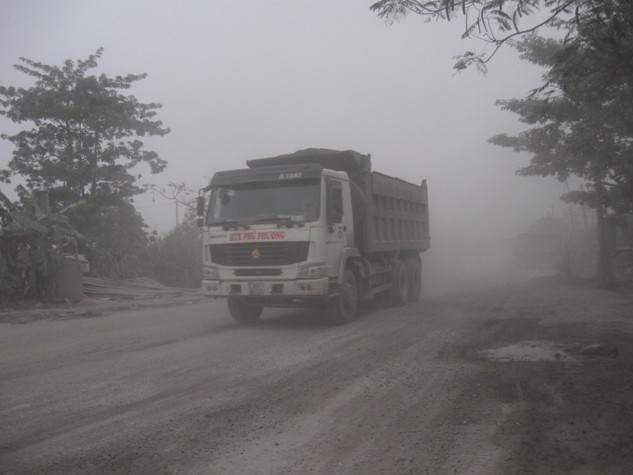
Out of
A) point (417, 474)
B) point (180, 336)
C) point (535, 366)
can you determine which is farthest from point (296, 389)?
point (180, 336)

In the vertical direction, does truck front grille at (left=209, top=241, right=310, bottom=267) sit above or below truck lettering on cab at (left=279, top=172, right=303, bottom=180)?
below

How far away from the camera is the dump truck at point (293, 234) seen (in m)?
9.10

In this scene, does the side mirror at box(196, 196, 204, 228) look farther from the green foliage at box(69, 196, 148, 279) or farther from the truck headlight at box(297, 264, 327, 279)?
the green foliage at box(69, 196, 148, 279)

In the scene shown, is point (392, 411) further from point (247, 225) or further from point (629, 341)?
point (247, 225)

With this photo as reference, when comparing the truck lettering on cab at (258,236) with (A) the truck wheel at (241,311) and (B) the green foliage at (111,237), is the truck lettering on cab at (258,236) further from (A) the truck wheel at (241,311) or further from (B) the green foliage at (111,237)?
(B) the green foliage at (111,237)

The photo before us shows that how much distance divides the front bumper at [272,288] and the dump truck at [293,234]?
0.02 meters

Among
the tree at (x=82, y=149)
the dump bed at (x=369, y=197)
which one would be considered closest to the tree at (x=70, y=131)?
the tree at (x=82, y=149)

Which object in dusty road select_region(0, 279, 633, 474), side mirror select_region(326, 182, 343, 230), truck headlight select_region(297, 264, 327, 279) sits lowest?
dusty road select_region(0, 279, 633, 474)

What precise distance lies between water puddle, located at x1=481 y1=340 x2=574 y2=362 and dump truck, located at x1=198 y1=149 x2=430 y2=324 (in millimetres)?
3028

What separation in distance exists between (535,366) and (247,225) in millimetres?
5057

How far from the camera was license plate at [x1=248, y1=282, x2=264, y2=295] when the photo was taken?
30.2 ft

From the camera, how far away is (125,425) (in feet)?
14.9

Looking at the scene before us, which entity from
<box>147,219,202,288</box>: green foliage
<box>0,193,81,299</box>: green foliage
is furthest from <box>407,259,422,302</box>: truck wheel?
<box>147,219,202,288</box>: green foliage

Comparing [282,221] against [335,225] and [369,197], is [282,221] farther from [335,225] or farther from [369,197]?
[369,197]
